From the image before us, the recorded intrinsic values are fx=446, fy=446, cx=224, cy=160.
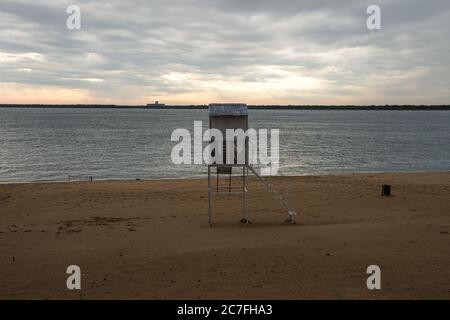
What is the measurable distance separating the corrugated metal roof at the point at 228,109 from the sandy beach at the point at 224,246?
413 centimetres

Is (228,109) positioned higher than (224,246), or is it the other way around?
(228,109)

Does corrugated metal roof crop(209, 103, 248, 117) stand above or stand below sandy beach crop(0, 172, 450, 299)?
above

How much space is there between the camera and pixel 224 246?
13.2 meters

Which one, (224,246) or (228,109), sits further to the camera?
(228,109)

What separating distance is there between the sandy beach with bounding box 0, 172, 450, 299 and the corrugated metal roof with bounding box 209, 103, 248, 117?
4.13 metres

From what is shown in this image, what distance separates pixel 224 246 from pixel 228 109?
5.47m

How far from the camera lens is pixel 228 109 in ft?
53.9

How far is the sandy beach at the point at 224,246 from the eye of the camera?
9.73 meters

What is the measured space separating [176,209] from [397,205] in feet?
33.2

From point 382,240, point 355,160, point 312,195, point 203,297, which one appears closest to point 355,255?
point 382,240

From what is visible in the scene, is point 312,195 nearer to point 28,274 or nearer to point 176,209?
point 176,209

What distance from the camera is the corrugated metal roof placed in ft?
53.5

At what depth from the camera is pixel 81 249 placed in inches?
514
